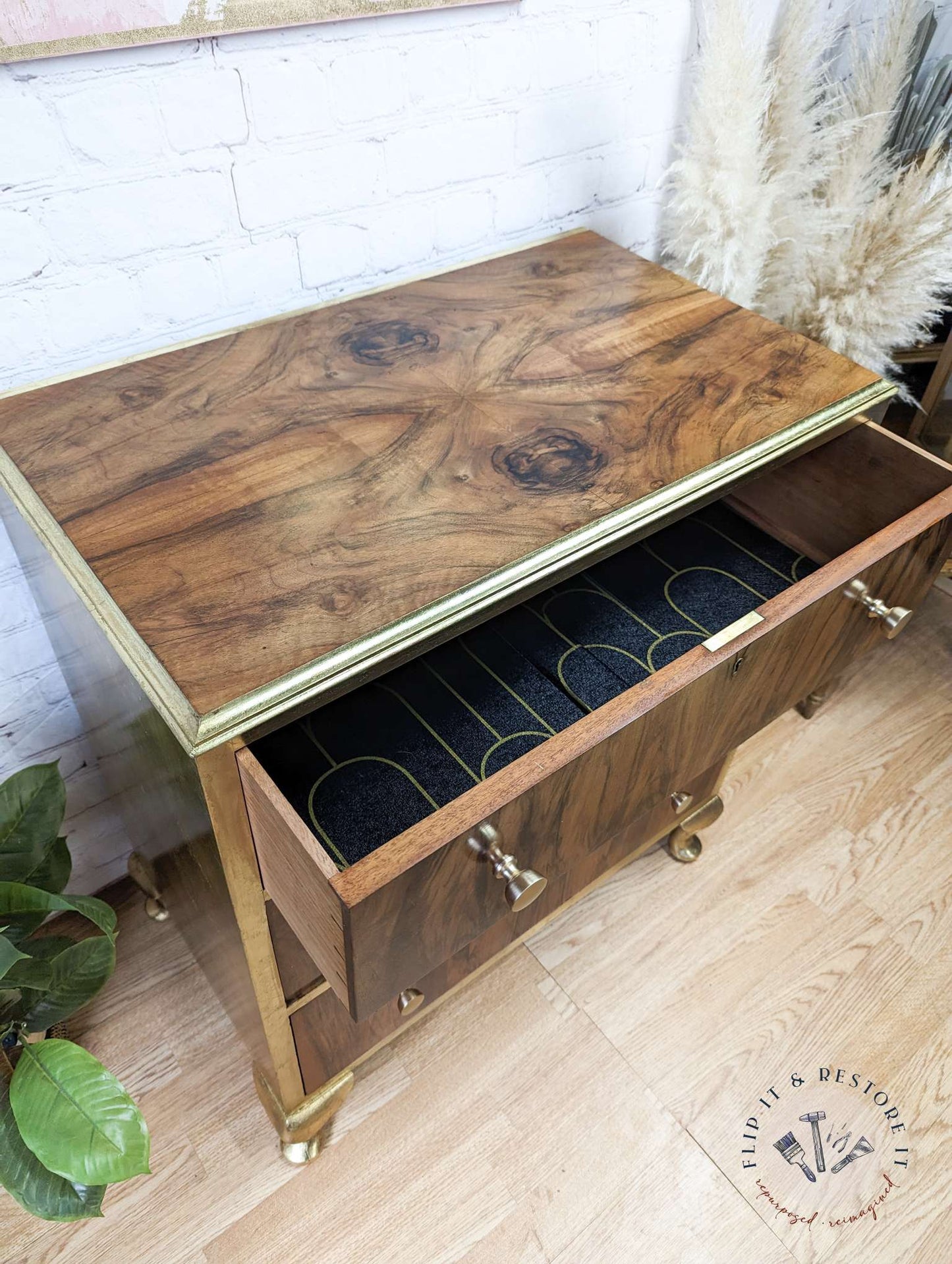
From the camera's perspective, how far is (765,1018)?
1058 mm

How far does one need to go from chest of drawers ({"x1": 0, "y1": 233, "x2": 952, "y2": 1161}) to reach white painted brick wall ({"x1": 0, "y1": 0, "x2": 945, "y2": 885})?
54 mm

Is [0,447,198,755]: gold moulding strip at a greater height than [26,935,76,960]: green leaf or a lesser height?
greater

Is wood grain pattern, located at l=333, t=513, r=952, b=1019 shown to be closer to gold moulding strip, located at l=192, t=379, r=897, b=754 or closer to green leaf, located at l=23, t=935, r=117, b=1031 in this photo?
gold moulding strip, located at l=192, t=379, r=897, b=754

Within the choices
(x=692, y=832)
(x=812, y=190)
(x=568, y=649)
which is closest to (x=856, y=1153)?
(x=692, y=832)

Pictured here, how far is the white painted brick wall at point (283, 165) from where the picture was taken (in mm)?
731

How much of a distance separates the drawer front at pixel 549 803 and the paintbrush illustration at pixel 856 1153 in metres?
0.49

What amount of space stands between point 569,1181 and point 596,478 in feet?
2.31

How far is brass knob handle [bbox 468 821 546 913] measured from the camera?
0.58 metres

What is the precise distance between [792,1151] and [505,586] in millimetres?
717

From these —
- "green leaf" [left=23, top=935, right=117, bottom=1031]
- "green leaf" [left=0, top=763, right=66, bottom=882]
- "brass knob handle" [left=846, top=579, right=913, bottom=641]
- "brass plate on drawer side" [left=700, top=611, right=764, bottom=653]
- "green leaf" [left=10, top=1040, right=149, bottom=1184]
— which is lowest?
"green leaf" [left=23, top=935, right=117, bottom=1031]

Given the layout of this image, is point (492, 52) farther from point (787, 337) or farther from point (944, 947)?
point (944, 947)

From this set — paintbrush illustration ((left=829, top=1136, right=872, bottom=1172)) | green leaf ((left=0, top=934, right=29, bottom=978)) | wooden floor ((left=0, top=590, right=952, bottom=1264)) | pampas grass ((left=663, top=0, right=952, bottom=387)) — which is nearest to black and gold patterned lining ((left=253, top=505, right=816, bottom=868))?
green leaf ((left=0, top=934, right=29, bottom=978))

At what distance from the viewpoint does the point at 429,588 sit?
63cm

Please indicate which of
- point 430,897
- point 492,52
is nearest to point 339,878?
point 430,897
